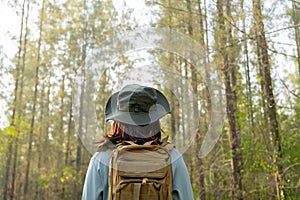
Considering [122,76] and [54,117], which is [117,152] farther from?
[54,117]

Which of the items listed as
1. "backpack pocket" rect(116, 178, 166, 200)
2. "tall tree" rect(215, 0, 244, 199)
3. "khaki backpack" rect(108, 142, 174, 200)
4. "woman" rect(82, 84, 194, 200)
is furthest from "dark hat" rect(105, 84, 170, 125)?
"tall tree" rect(215, 0, 244, 199)

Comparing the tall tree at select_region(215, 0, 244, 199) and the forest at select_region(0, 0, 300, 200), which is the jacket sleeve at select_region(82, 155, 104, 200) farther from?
the tall tree at select_region(215, 0, 244, 199)

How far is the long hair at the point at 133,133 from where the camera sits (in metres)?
1.47

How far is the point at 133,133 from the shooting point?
4.83 ft

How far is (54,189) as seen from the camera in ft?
47.2

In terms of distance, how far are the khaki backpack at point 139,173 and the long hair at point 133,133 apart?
0.04 metres

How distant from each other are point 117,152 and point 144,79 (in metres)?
0.44

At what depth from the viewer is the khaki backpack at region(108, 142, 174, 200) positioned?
1403mm

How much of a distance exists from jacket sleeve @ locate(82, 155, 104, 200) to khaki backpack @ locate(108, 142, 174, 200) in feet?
0.15

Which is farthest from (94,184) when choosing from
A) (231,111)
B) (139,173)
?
(231,111)

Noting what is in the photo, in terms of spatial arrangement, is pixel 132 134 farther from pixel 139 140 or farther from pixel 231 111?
pixel 231 111

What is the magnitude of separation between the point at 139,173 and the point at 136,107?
26 cm

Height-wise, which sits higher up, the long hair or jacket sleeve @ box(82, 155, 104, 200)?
the long hair

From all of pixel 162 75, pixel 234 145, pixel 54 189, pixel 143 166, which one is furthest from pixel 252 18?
pixel 54 189
